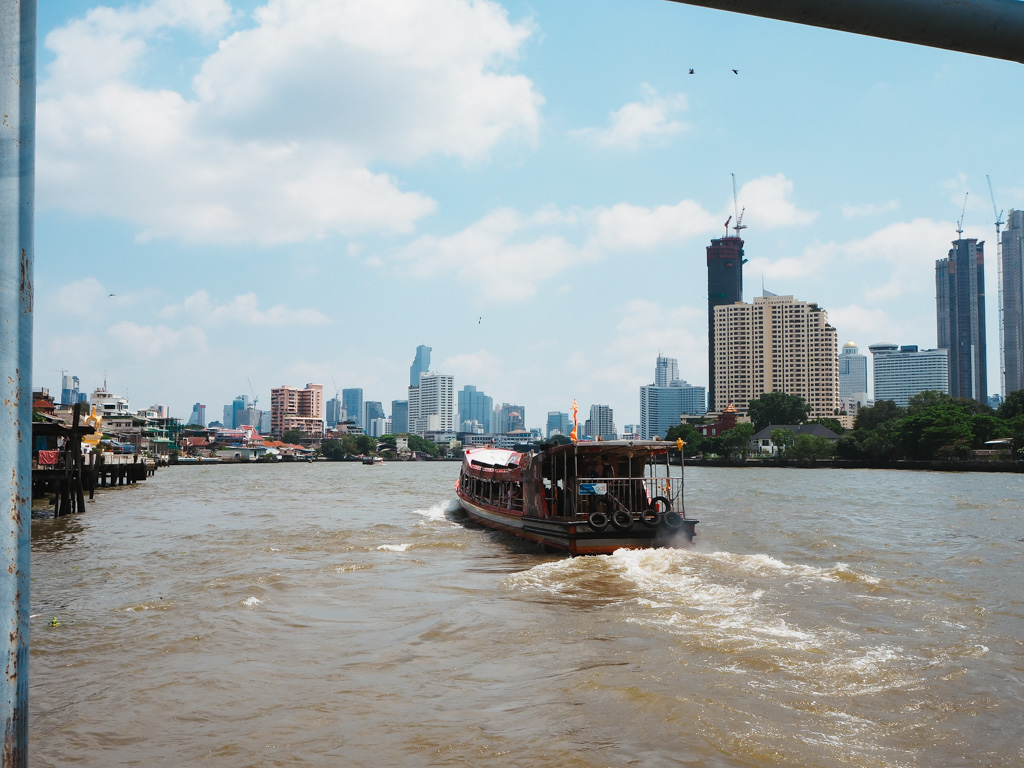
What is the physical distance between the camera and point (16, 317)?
256 cm

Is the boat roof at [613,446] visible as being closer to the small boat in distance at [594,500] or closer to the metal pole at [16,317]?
the small boat in distance at [594,500]

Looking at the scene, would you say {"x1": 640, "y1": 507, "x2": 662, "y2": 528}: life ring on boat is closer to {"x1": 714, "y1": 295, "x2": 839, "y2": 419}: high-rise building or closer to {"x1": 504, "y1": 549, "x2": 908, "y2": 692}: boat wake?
{"x1": 504, "y1": 549, "x2": 908, "y2": 692}: boat wake

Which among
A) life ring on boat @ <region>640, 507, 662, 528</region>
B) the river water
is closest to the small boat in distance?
life ring on boat @ <region>640, 507, 662, 528</region>

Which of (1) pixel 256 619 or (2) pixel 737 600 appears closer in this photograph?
(1) pixel 256 619

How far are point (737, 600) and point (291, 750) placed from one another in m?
8.61

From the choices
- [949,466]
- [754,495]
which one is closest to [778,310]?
[949,466]

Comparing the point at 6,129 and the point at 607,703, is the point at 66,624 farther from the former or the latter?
the point at 6,129

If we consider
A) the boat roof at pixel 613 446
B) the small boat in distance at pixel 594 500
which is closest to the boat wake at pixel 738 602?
the small boat in distance at pixel 594 500

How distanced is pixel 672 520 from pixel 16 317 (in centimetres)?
1693

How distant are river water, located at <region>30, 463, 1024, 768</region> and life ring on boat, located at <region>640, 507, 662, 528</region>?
2.84ft

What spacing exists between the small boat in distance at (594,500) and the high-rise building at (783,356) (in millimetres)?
176146

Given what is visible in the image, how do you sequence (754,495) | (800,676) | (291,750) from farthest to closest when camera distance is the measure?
(754,495) < (800,676) < (291,750)

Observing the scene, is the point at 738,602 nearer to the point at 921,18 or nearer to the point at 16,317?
the point at 921,18

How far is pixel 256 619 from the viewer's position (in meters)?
11.9
